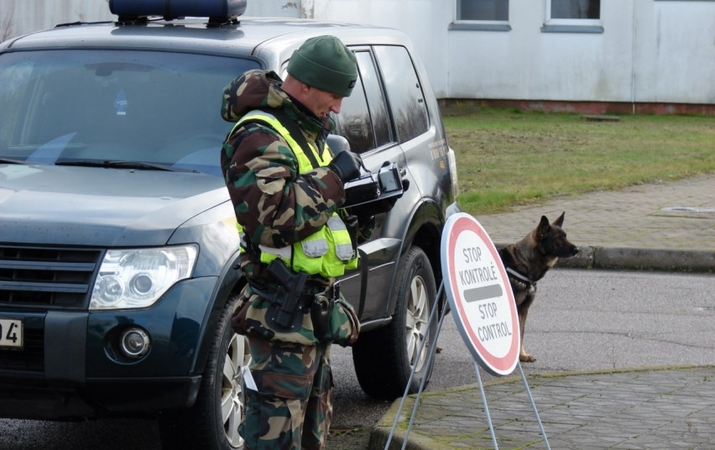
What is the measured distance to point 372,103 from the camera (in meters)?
6.72

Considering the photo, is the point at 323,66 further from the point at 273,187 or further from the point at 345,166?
the point at 273,187

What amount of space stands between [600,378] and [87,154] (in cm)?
300

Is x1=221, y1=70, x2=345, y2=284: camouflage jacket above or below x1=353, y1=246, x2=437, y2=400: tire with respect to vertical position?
above

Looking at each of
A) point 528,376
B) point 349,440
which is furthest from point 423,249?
point 349,440

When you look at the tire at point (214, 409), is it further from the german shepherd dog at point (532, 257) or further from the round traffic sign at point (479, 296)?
the german shepherd dog at point (532, 257)

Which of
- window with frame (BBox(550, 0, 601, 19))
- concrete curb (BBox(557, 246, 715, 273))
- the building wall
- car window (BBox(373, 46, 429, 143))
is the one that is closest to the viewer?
car window (BBox(373, 46, 429, 143))

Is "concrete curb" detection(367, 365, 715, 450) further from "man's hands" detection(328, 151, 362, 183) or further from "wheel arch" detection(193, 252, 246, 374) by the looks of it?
"man's hands" detection(328, 151, 362, 183)

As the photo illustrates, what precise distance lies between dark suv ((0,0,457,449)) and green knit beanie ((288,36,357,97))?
0.94 meters

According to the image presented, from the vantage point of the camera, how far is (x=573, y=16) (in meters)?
27.0

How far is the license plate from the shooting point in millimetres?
4734

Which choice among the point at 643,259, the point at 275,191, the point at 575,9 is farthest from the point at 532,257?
the point at 575,9

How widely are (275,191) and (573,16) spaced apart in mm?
24104

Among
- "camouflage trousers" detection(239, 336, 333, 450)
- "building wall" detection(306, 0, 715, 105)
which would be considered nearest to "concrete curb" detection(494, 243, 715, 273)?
"camouflage trousers" detection(239, 336, 333, 450)

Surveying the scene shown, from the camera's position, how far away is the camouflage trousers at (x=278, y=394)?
13.2 ft
